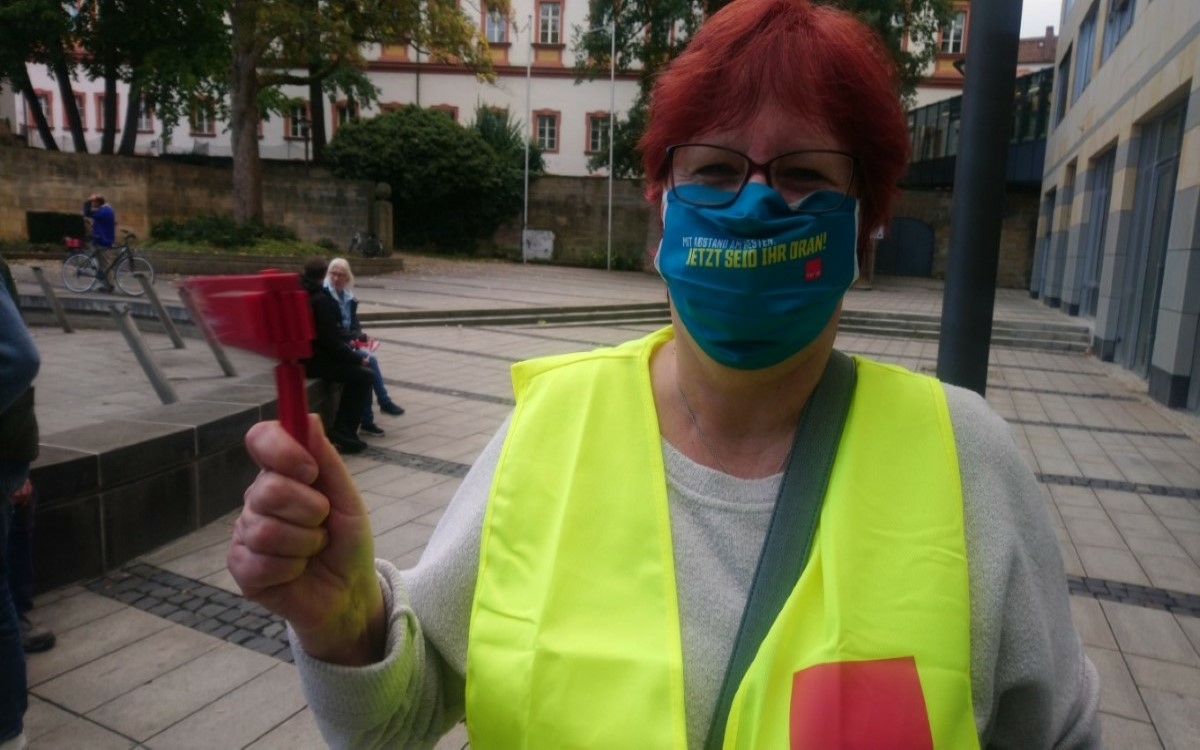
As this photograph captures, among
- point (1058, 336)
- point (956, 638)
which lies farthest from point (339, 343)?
point (1058, 336)

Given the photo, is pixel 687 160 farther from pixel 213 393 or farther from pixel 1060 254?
pixel 1060 254

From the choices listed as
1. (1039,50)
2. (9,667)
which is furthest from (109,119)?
(1039,50)

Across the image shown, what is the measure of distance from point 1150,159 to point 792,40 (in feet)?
47.0

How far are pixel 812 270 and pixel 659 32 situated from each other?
2699cm

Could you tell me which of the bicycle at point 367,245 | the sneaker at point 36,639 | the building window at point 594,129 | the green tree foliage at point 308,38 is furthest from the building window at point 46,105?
the sneaker at point 36,639

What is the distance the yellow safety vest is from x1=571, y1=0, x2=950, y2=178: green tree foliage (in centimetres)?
2238

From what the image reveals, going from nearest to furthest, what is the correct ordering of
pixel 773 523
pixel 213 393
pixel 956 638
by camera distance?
1. pixel 956 638
2. pixel 773 523
3. pixel 213 393

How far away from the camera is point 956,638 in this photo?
1116mm

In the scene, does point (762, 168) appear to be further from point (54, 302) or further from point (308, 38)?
point (308, 38)

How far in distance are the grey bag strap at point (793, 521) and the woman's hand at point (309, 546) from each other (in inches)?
19.3

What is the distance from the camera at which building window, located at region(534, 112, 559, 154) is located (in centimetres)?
4019

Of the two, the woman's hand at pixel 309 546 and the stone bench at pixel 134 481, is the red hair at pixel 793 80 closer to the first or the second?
the woman's hand at pixel 309 546

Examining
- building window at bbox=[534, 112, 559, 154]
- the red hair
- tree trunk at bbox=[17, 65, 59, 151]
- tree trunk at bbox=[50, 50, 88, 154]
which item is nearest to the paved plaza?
the red hair

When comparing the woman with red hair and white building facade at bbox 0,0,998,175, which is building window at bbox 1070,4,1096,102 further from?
the woman with red hair
